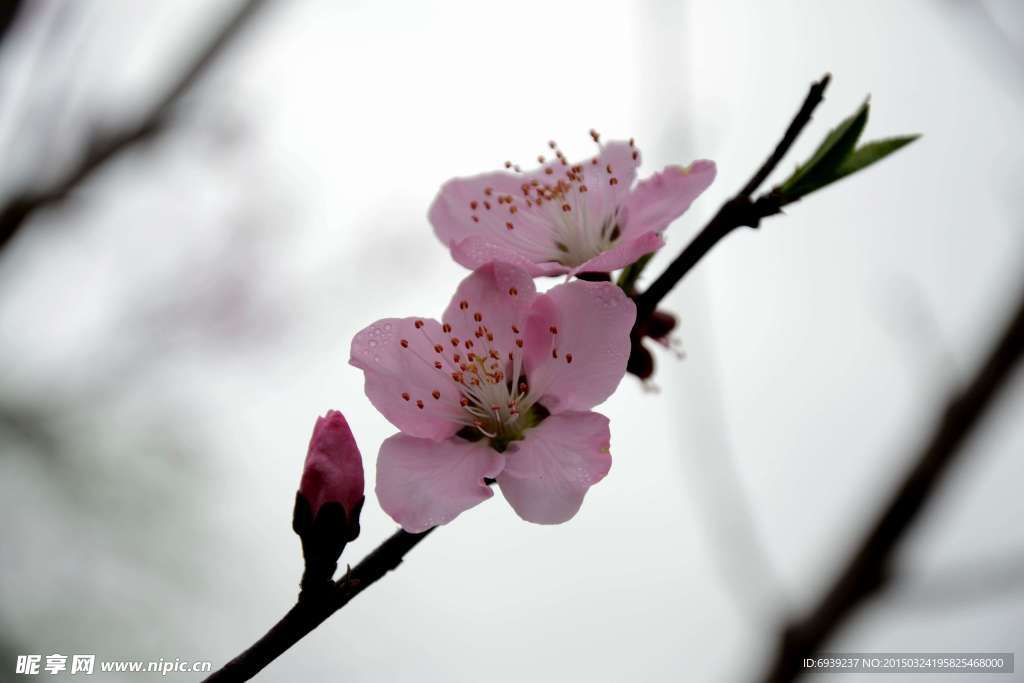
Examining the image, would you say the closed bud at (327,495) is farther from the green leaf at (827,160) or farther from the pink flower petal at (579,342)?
the green leaf at (827,160)

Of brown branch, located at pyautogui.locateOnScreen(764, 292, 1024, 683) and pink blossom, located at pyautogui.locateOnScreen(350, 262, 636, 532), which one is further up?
pink blossom, located at pyautogui.locateOnScreen(350, 262, 636, 532)

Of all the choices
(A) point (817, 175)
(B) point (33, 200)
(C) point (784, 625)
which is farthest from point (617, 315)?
(B) point (33, 200)

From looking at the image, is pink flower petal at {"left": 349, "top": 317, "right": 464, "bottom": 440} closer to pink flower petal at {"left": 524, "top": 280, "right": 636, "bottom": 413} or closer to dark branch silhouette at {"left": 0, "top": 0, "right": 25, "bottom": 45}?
pink flower petal at {"left": 524, "top": 280, "right": 636, "bottom": 413}

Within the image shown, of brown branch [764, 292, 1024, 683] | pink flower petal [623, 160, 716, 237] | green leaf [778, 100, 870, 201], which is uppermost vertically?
green leaf [778, 100, 870, 201]

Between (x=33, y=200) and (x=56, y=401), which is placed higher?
(x=33, y=200)

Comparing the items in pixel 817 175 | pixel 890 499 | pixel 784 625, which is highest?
pixel 817 175

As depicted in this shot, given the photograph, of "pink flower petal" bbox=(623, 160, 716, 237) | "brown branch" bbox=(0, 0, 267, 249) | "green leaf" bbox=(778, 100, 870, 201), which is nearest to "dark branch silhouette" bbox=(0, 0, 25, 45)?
"brown branch" bbox=(0, 0, 267, 249)

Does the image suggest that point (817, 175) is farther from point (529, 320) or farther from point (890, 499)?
point (890, 499)
